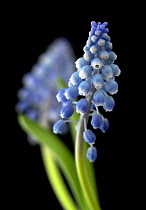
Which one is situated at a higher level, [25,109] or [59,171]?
[25,109]

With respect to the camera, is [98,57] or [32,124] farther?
[32,124]

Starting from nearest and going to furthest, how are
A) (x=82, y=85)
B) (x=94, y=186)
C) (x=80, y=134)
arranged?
(x=82, y=85), (x=80, y=134), (x=94, y=186)

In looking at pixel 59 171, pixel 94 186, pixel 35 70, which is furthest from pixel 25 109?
pixel 94 186

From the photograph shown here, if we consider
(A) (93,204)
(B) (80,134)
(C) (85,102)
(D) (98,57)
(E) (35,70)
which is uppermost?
(E) (35,70)

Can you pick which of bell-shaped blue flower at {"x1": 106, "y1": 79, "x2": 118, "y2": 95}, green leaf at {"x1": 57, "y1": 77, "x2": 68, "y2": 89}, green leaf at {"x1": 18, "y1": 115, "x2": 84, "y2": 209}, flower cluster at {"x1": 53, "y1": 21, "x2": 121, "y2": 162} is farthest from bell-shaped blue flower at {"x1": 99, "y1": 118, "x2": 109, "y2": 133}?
green leaf at {"x1": 57, "y1": 77, "x2": 68, "y2": 89}

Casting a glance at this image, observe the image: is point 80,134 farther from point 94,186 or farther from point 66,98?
point 94,186

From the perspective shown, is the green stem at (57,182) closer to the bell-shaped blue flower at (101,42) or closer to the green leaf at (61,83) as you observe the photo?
the green leaf at (61,83)

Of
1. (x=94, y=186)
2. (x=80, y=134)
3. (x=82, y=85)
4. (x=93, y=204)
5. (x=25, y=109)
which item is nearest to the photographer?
(x=82, y=85)
